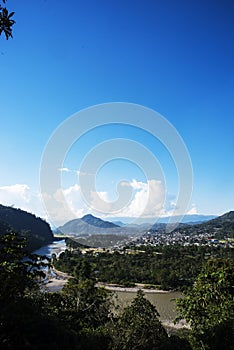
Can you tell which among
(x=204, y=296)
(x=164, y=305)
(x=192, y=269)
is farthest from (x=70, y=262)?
(x=204, y=296)

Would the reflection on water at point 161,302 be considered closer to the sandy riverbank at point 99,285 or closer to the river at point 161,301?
the river at point 161,301

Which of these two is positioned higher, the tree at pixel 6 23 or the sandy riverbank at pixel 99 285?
the tree at pixel 6 23

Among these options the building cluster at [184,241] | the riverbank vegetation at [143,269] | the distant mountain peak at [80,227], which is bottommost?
the riverbank vegetation at [143,269]

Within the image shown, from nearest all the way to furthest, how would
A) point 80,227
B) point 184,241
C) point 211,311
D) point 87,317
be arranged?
point 211,311 → point 87,317 → point 80,227 → point 184,241

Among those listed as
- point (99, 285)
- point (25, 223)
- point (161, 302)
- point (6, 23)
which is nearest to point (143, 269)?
point (99, 285)

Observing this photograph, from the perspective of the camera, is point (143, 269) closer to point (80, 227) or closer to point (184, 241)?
point (80, 227)

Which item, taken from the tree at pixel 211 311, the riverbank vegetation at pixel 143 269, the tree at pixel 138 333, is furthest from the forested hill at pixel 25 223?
the tree at pixel 138 333

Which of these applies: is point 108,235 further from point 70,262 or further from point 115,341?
point 115,341
